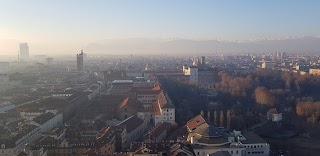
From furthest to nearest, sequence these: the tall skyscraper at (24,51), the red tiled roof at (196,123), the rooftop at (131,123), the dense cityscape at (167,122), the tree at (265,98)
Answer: the tall skyscraper at (24,51) → the tree at (265,98) → the rooftop at (131,123) → the red tiled roof at (196,123) → the dense cityscape at (167,122)

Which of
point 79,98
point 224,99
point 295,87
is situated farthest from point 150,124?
point 295,87

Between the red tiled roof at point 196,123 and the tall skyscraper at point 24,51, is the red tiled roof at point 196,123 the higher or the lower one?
the lower one

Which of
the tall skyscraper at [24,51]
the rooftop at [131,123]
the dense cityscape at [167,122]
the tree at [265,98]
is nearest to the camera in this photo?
the dense cityscape at [167,122]

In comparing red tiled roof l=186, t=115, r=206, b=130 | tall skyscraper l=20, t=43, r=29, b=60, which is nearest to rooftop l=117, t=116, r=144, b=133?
red tiled roof l=186, t=115, r=206, b=130

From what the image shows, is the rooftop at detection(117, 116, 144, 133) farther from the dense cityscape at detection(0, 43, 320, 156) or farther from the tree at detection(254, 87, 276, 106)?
the tree at detection(254, 87, 276, 106)

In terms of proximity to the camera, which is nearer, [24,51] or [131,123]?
[131,123]

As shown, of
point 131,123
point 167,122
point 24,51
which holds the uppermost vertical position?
point 24,51

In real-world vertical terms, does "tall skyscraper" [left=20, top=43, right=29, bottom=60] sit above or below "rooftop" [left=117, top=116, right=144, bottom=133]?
above

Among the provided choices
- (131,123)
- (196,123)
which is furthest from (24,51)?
→ (196,123)

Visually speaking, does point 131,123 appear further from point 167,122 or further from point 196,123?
point 196,123

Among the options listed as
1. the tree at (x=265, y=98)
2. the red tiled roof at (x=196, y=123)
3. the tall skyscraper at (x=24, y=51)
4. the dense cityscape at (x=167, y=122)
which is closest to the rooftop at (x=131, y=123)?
the dense cityscape at (x=167, y=122)

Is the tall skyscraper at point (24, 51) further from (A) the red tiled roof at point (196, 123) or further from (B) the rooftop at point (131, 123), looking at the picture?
(A) the red tiled roof at point (196, 123)

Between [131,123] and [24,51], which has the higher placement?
[24,51]
